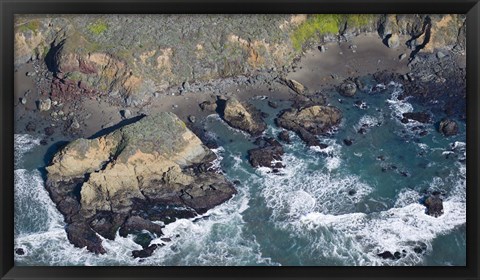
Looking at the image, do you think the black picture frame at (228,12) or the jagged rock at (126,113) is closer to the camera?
the black picture frame at (228,12)

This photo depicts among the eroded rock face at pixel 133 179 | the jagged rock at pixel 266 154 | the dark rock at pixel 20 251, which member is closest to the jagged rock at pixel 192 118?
the eroded rock face at pixel 133 179

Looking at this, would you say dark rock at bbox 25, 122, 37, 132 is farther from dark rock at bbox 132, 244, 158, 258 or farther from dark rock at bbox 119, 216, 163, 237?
dark rock at bbox 132, 244, 158, 258

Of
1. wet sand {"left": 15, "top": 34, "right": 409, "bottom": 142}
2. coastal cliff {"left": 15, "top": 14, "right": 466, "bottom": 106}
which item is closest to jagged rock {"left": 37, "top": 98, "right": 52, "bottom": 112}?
wet sand {"left": 15, "top": 34, "right": 409, "bottom": 142}

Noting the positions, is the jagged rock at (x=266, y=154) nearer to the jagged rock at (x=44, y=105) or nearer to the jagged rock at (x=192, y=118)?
the jagged rock at (x=192, y=118)

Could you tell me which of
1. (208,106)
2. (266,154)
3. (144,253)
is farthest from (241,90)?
(144,253)
